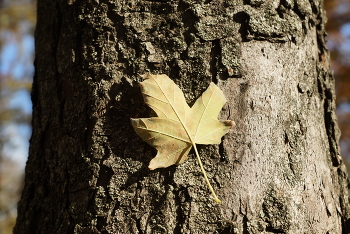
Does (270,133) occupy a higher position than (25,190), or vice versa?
(270,133)

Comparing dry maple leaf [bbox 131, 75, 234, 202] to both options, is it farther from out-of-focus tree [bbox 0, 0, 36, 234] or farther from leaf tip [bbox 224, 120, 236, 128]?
out-of-focus tree [bbox 0, 0, 36, 234]

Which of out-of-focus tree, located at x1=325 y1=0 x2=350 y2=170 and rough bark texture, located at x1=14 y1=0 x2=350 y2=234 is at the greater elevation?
out-of-focus tree, located at x1=325 y1=0 x2=350 y2=170

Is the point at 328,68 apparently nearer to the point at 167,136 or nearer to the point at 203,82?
the point at 203,82

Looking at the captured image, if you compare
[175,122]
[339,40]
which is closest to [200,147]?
[175,122]

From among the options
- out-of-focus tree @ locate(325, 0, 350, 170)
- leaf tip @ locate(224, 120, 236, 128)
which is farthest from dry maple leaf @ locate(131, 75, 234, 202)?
out-of-focus tree @ locate(325, 0, 350, 170)

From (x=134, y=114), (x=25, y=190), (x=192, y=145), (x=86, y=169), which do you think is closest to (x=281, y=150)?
(x=192, y=145)

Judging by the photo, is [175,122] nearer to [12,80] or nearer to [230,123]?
[230,123]
